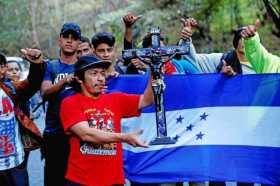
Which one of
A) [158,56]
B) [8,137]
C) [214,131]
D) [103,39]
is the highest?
[103,39]

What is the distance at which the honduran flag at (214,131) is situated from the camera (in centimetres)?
594

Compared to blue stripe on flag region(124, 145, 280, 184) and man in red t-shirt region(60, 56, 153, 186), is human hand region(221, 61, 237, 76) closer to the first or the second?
blue stripe on flag region(124, 145, 280, 184)

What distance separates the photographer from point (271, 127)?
5.94 metres

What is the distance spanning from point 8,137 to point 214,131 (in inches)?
76.4

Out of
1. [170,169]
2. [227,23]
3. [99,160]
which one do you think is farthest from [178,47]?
[227,23]

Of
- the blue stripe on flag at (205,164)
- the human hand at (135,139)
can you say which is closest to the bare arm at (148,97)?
the human hand at (135,139)

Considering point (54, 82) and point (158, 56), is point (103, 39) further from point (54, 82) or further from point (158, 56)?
point (158, 56)

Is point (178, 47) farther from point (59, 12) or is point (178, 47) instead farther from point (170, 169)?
point (59, 12)

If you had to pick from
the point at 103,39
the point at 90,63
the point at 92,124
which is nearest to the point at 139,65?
the point at 103,39

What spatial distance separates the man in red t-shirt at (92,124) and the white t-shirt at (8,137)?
33.3 inches

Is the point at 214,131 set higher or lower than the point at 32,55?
lower

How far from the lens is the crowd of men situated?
4.62 meters

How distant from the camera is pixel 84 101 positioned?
4699 millimetres

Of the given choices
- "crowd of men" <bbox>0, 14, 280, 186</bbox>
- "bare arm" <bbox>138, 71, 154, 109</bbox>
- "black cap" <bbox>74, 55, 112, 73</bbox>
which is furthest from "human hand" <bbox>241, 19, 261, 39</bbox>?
"black cap" <bbox>74, 55, 112, 73</bbox>
